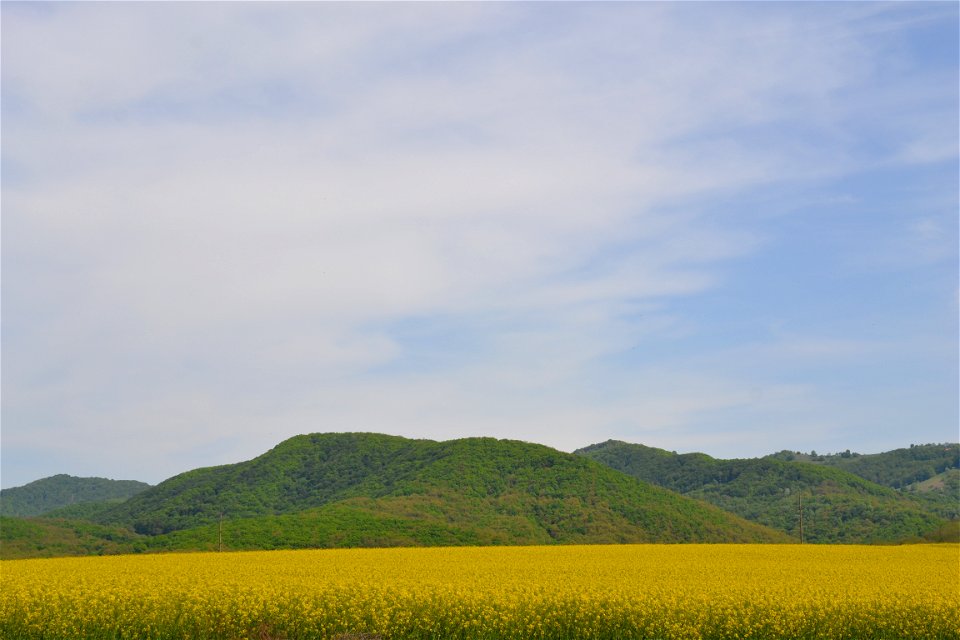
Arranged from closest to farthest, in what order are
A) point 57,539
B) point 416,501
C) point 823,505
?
1. point 57,539
2. point 416,501
3. point 823,505

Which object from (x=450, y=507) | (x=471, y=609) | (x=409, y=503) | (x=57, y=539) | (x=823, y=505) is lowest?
(x=471, y=609)

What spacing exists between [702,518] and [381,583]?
→ 350 ft

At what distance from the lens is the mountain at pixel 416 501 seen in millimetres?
100500

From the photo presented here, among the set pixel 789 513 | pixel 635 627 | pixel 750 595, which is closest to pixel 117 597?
pixel 635 627

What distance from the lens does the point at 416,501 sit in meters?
132

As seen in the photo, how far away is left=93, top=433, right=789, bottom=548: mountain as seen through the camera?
330 feet

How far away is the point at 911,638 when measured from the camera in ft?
83.7

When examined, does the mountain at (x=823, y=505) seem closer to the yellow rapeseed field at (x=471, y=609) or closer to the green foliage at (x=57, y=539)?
the yellow rapeseed field at (x=471, y=609)

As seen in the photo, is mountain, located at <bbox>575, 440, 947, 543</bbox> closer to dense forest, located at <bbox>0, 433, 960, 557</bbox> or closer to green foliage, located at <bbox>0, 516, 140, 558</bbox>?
dense forest, located at <bbox>0, 433, 960, 557</bbox>

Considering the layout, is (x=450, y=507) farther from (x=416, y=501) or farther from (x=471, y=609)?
(x=471, y=609)

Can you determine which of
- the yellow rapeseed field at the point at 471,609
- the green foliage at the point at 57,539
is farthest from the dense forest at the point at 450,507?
the yellow rapeseed field at the point at 471,609

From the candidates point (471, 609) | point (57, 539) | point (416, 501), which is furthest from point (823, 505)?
point (471, 609)

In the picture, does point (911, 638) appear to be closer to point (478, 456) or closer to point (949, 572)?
point (949, 572)

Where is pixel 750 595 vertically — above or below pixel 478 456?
below
